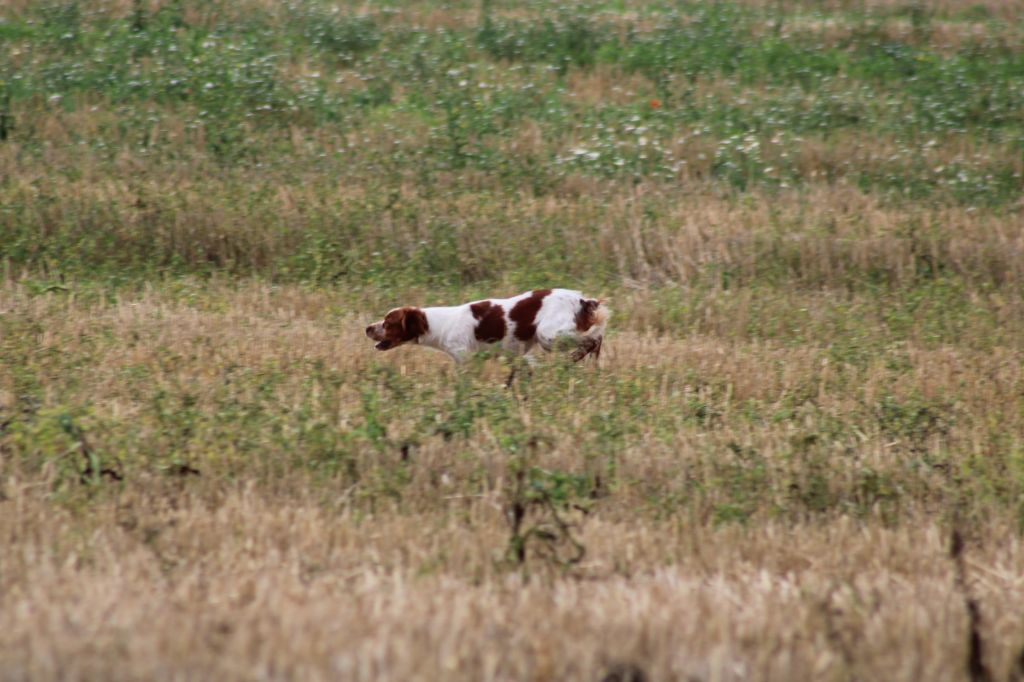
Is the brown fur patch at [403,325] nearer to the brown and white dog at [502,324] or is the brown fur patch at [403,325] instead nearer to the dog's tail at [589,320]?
the brown and white dog at [502,324]

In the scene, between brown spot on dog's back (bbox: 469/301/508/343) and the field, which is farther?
brown spot on dog's back (bbox: 469/301/508/343)

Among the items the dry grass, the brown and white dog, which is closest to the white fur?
the brown and white dog

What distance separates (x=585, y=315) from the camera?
7.73m

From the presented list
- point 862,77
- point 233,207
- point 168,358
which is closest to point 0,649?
point 168,358

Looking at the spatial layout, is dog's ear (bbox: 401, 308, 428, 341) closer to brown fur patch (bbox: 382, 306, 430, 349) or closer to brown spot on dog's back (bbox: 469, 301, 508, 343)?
brown fur patch (bbox: 382, 306, 430, 349)

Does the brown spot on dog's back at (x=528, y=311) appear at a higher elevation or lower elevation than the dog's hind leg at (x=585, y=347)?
higher

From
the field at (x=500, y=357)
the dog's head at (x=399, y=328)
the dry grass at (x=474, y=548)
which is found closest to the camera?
the dry grass at (x=474, y=548)

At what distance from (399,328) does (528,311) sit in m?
0.81

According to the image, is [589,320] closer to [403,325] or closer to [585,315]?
[585,315]

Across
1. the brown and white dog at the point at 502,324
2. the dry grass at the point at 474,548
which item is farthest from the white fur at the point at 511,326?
the dry grass at the point at 474,548

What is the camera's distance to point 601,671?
12.6 feet

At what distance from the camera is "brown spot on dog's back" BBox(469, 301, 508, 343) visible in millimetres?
7781

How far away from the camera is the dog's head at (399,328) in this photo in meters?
7.70

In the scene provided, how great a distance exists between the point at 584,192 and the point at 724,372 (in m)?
4.69
